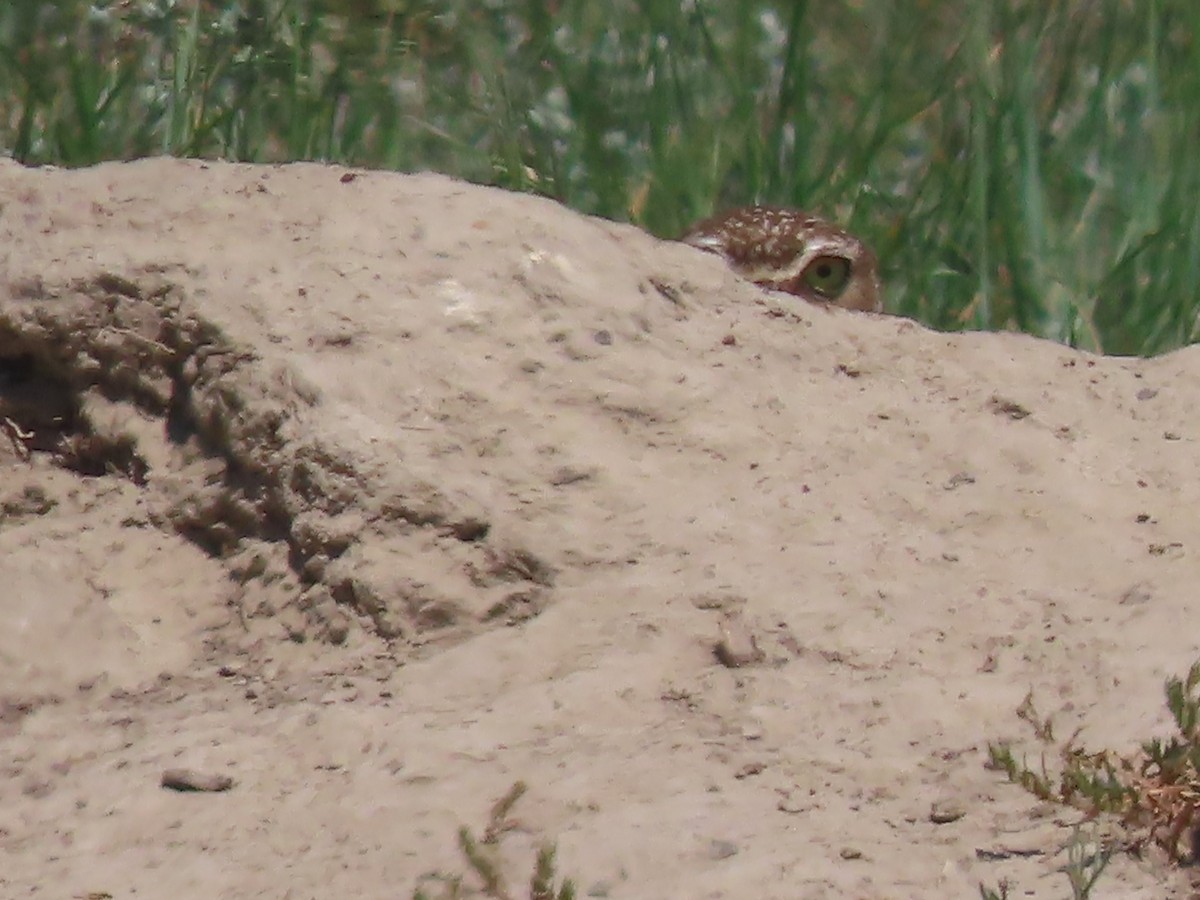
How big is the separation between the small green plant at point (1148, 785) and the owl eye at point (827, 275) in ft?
7.11

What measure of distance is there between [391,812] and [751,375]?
1.04 m

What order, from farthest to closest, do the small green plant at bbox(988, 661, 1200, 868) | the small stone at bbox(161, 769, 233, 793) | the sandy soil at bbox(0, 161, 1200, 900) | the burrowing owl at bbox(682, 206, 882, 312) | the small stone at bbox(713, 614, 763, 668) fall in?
the burrowing owl at bbox(682, 206, 882, 312)
the small stone at bbox(713, 614, 763, 668)
the small stone at bbox(161, 769, 233, 793)
the sandy soil at bbox(0, 161, 1200, 900)
the small green plant at bbox(988, 661, 1200, 868)

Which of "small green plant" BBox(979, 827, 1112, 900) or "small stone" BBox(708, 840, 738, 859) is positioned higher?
"small green plant" BBox(979, 827, 1112, 900)

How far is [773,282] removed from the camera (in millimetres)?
4238

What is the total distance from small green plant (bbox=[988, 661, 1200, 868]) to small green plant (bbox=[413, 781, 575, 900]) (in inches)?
20.1

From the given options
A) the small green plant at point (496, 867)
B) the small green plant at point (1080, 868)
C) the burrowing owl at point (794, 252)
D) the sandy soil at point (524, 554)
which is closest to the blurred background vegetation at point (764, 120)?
the burrowing owl at point (794, 252)

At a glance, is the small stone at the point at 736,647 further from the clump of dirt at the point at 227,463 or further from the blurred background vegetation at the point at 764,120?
the blurred background vegetation at the point at 764,120

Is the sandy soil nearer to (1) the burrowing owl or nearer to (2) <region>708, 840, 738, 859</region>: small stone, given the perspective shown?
(2) <region>708, 840, 738, 859</region>: small stone

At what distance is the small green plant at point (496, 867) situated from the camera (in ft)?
6.40

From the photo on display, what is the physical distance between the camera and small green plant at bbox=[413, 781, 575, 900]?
1952mm

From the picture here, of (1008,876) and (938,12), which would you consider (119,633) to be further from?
(938,12)

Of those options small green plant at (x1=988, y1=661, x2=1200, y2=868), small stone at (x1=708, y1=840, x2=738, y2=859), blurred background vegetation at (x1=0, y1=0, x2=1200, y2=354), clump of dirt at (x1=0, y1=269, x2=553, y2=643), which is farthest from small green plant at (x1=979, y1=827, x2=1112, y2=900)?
blurred background vegetation at (x1=0, y1=0, x2=1200, y2=354)

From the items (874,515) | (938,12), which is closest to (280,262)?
(874,515)

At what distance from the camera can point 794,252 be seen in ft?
13.9
